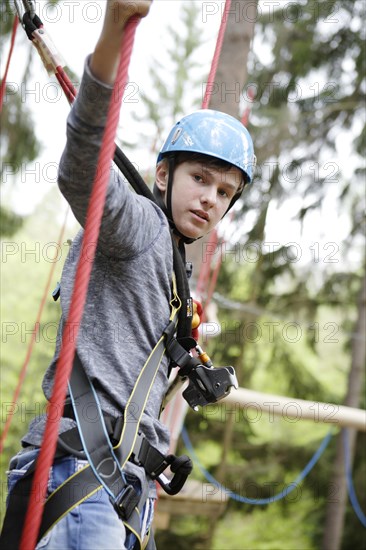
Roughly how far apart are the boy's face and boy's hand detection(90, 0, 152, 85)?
1.73 feet

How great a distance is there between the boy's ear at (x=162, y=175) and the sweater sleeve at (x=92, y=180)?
12.7 inches

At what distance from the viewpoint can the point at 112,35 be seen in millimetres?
1101

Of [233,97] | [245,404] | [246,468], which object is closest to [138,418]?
[233,97]

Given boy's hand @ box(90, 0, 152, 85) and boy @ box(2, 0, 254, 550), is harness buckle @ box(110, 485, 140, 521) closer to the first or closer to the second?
boy @ box(2, 0, 254, 550)

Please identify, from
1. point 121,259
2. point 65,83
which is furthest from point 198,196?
point 65,83

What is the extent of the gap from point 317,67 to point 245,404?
240 inches

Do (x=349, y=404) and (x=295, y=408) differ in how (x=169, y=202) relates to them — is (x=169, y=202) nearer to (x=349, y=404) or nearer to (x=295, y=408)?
(x=295, y=408)

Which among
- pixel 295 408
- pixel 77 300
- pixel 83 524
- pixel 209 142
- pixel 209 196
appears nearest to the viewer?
pixel 77 300

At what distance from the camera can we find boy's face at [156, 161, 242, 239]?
164 cm

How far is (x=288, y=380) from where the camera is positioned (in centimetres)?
927

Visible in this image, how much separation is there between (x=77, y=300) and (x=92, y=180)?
0.28 metres

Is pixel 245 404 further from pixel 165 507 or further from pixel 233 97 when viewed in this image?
pixel 233 97

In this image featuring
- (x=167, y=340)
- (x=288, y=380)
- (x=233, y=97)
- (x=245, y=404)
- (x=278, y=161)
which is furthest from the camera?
(x=288, y=380)

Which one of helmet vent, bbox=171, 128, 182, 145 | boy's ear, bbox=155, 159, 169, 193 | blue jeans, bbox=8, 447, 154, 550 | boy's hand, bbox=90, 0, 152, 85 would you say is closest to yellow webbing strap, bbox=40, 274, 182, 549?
blue jeans, bbox=8, 447, 154, 550
